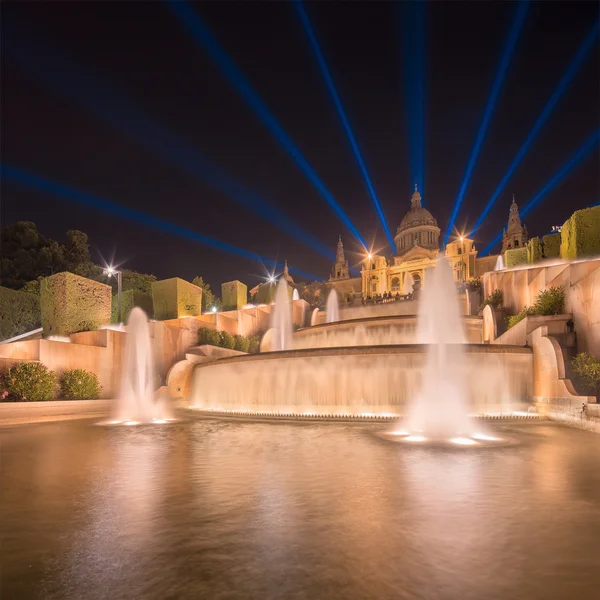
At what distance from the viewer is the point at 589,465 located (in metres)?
5.97

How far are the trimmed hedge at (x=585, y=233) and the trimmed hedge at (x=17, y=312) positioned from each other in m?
32.6

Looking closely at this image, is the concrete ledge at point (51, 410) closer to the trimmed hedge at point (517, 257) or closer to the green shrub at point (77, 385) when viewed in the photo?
the green shrub at point (77, 385)

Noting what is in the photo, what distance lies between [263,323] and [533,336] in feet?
67.2

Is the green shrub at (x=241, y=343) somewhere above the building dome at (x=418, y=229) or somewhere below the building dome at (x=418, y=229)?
below

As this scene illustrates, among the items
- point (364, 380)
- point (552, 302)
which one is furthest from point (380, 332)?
point (552, 302)

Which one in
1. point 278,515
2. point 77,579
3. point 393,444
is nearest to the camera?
point 77,579

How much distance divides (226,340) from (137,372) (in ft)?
22.7

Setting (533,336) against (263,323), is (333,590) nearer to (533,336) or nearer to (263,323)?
(533,336)

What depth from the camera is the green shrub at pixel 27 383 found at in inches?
575

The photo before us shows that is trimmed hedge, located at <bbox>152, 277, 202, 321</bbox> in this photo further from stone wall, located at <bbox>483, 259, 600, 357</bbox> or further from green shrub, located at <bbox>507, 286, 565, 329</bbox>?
green shrub, located at <bbox>507, 286, 565, 329</bbox>

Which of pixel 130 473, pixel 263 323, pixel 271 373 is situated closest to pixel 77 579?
pixel 130 473

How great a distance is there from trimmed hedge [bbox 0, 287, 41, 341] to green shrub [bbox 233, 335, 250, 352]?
1369cm

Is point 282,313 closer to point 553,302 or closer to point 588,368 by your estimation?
point 553,302

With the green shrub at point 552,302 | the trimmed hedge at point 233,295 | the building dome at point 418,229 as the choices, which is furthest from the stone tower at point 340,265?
the green shrub at point 552,302
